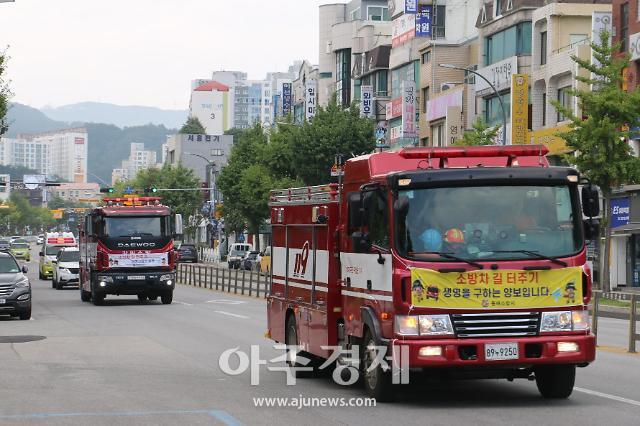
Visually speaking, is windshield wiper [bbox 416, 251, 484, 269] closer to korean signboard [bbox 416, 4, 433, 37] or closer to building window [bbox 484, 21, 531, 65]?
building window [bbox 484, 21, 531, 65]

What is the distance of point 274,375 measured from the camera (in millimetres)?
17391

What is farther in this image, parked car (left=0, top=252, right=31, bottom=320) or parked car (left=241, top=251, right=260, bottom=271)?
parked car (left=241, top=251, right=260, bottom=271)

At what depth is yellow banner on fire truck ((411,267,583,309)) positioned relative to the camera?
42.5ft

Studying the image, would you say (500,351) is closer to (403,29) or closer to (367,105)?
(403,29)

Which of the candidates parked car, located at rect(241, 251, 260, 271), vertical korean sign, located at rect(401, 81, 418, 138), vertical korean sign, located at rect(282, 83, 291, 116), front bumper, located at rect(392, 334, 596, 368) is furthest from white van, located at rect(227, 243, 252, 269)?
front bumper, located at rect(392, 334, 596, 368)

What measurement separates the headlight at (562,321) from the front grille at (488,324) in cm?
27

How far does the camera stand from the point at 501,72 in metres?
64.0

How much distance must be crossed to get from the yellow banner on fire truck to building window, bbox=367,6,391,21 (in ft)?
326

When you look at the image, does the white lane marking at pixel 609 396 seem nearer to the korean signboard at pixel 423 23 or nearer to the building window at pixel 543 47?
the building window at pixel 543 47

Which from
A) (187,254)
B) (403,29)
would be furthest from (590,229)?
(187,254)

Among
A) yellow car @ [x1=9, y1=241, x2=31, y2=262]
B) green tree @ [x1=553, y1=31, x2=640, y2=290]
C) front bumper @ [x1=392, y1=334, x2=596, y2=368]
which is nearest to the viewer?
front bumper @ [x1=392, y1=334, x2=596, y2=368]

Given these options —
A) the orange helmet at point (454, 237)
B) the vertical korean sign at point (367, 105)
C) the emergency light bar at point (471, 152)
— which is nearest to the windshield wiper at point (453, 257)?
the orange helmet at point (454, 237)

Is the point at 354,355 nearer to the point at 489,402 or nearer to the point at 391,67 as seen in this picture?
the point at 489,402

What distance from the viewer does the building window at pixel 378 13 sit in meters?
111
